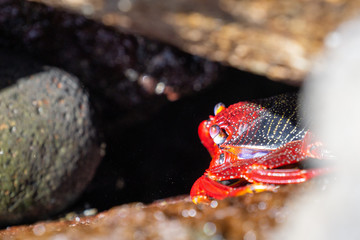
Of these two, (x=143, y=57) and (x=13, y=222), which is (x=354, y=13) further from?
(x=13, y=222)

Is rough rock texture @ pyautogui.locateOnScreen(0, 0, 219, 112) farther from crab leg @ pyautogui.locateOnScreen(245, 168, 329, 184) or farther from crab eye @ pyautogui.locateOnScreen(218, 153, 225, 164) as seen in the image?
crab leg @ pyautogui.locateOnScreen(245, 168, 329, 184)

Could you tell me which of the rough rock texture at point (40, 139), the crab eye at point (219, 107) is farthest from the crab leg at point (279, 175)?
the rough rock texture at point (40, 139)

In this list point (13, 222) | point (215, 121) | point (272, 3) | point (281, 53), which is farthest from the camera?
point (215, 121)

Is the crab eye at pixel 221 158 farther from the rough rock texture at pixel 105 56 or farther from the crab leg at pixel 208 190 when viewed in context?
the rough rock texture at pixel 105 56

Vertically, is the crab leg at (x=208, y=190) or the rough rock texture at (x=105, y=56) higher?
the rough rock texture at (x=105, y=56)

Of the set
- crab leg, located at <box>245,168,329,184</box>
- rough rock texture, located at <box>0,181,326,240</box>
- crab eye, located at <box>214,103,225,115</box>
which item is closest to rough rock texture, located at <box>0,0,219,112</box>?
crab eye, located at <box>214,103,225,115</box>

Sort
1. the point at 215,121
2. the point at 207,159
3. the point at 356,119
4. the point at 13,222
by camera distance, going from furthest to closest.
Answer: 1. the point at 207,159
2. the point at 215,121
3. the point at 13,222
4. the point at 356,119

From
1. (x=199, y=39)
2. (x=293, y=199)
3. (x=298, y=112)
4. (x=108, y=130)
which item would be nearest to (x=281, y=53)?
(x=199, y=39)
